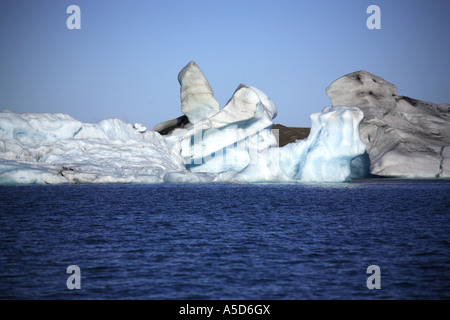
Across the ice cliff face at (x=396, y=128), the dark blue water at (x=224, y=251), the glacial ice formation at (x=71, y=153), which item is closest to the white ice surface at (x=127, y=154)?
the glacial ice formation at (x=71, y=153)

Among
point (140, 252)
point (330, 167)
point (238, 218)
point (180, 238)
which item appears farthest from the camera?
point (330, 167)

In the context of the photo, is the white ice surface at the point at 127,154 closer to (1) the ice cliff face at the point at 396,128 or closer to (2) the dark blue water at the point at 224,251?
(1) the ice cliff face at the point at 396,128

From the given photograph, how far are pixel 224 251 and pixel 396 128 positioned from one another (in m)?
41.1

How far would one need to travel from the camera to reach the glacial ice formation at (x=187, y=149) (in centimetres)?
4056

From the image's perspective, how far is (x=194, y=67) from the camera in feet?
173

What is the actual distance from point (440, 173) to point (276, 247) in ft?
122

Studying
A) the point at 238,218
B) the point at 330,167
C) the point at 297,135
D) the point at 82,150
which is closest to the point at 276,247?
the point at 238,218

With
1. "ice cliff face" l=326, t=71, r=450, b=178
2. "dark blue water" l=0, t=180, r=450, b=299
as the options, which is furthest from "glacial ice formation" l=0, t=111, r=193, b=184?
"ice cliff face" l=326, t=71, r=450, b=178

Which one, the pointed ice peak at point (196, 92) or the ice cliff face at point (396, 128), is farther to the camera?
the pointed ice peak at point (196, 92)

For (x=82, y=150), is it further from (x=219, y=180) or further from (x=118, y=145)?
(x=219, y=180)

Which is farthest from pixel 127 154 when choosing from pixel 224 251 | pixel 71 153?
pixel 224 251

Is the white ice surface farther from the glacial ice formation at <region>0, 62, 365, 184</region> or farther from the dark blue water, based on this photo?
the dark blue water

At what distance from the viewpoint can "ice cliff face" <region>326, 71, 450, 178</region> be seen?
159ft

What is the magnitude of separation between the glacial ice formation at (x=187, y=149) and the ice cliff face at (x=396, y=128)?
4.18 metres
